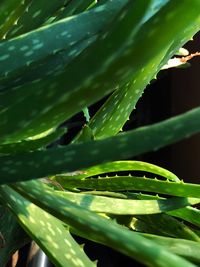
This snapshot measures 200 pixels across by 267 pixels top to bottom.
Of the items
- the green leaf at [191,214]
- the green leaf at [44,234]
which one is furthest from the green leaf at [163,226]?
the green leaf at [44,234]

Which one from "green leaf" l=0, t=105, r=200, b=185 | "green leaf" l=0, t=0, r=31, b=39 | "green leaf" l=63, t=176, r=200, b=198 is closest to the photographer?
"green leaf" l=0, t=105, r=200, b=185

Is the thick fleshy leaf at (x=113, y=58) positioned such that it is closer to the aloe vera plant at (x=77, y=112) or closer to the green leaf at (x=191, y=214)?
the aloe vera plant at (x=77, y=112)

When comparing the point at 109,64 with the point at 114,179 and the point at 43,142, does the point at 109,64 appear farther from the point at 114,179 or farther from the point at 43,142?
the point at 114,179

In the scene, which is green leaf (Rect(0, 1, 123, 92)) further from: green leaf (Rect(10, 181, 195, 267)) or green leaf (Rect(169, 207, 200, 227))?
green leaf (Rect(169, 207, 200, 227))

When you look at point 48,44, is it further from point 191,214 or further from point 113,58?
point 191,214

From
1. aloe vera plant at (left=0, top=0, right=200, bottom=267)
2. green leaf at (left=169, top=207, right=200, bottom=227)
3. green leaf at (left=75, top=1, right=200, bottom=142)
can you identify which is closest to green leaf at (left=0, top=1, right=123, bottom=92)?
aloe vera plant at (left=0, top=0, right=200, bottom=267)

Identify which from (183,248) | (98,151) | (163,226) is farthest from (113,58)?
(163,226)

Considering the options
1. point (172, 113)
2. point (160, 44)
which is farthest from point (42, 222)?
point (172, 113)

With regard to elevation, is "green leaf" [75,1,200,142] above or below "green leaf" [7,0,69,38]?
below
